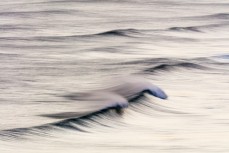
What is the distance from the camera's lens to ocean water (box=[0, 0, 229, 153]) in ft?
3.72

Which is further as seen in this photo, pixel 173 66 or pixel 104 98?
pixel 173 66

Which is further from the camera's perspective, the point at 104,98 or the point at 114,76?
the point at 114,76

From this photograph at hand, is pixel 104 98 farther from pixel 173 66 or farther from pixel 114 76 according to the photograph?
pixel 173 66

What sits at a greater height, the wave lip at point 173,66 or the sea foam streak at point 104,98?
the wave lip at point 173,66

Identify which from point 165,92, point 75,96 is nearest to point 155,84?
point 165,92

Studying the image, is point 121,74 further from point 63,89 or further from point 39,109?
point 39,109

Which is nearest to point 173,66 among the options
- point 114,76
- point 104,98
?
point 114,76

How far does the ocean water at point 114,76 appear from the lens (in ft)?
3.72

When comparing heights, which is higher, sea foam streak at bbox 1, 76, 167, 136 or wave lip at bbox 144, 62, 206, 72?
wave lip at bbox 144, 62, 206, 72

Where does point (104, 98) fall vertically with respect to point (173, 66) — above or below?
below

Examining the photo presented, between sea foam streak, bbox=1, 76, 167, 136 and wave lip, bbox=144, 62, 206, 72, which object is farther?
wave lip, bbox=144, 62, 206, 72

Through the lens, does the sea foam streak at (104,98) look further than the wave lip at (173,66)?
No

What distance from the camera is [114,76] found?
1.46m

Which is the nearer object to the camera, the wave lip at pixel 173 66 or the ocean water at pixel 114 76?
the ocean water at pixel 114 76
